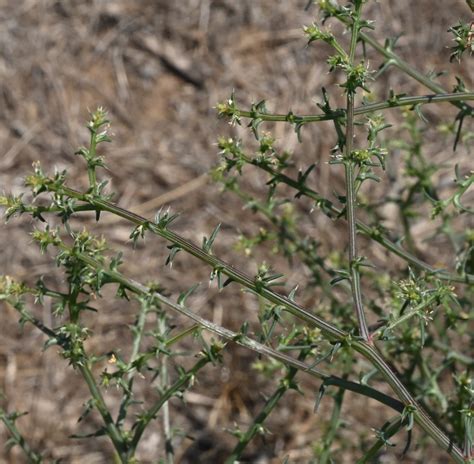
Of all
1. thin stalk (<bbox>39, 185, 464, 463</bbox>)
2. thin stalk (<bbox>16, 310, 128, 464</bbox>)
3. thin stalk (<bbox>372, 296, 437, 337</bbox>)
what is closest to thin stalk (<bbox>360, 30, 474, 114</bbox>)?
thin stalk (<bbox>372, 296, 437, 337</bbox>)

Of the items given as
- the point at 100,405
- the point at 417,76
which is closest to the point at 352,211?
the point at 417,76

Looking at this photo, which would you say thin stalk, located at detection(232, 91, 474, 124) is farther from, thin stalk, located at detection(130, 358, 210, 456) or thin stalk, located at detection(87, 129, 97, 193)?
thin stalk, located at detection(130, 358, 210, 456)

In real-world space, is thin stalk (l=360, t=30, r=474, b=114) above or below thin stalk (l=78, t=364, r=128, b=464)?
above

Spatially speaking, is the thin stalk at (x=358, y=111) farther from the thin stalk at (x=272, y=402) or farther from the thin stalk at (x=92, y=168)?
the thin stalk at (x=272, y=402)

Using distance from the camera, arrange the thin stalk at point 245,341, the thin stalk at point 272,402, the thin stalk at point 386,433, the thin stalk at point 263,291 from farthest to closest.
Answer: the thin stalk at point 272,402
the thin stalk at point 386,433
the thin stalk at point 245,341
the thin stalk at point 263,291

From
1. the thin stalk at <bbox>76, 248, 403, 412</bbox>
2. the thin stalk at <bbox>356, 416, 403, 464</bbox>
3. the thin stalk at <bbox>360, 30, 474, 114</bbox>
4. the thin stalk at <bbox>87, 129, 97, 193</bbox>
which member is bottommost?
the thin stalk at <bbox>356, 416, 403, 464</bbox>

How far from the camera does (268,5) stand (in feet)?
18.7

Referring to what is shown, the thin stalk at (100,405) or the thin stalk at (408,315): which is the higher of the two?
the thin stalk at (408,315)

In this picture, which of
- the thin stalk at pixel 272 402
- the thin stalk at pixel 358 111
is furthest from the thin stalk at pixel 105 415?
the thin stalk at pixel 358 111

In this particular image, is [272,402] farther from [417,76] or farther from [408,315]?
[417,76]

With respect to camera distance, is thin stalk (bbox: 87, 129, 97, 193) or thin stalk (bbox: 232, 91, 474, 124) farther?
thin stalk (bbox: 232, 91, 474, 124)

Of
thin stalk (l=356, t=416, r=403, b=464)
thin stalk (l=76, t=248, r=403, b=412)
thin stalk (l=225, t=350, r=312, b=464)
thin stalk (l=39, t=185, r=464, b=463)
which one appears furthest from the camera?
thin stalk (l=225, t=350, r=312, b=464)

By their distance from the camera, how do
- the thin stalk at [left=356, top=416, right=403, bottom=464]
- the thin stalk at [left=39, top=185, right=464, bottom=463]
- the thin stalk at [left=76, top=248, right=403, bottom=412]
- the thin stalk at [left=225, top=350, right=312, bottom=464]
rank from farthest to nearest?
1. the thin stalk at [left=225, top=350, right=312, bottom=464]
2. the thin stalk at [left=356, top=416, right=403, bottom=464]
3. the thin stalk at [left=76, top=248, right=403, bottom=412]
4. the thin stalk at [left=39, top=185, right=464, bottom=463]

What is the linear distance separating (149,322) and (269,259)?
730 millimetres
